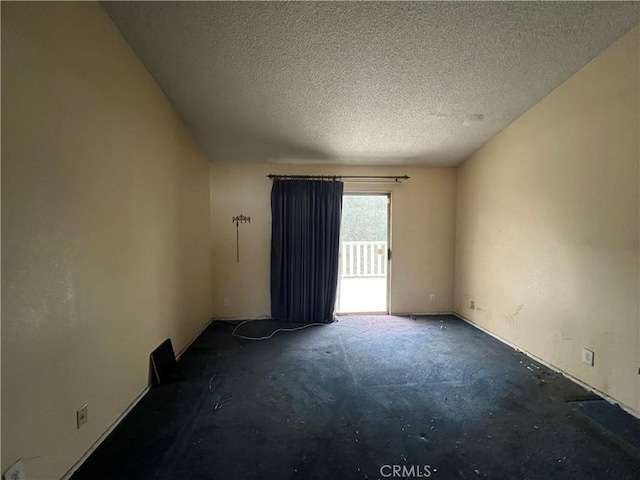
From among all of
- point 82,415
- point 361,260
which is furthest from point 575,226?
point 82,415

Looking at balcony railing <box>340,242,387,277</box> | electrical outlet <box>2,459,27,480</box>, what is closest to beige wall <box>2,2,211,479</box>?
electrical outlet <box>2,459,27,480</box>

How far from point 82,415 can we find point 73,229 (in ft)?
3.10

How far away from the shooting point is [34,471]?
1157 millimetres

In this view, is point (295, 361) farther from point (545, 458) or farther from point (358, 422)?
point (545, 458)

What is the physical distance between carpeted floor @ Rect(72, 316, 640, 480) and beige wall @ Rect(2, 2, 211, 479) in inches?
13.9

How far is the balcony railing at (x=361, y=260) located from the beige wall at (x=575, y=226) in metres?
1.57

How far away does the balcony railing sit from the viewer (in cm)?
448

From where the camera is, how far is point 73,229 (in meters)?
1.38

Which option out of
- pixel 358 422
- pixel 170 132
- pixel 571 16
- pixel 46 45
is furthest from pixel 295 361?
pixel 571 16

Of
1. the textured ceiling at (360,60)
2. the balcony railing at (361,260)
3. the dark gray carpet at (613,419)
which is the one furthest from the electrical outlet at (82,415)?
the balcony railing at (361,260)

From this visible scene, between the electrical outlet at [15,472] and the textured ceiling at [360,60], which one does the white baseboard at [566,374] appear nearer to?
the textured ceiling at [360,60]

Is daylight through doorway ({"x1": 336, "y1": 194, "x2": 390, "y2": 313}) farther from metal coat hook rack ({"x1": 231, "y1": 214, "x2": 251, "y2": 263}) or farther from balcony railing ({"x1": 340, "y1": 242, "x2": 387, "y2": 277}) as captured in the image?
metal coat hook rack ({"x1": 231, "y1": 214, "x2": 251, "y2": 263})

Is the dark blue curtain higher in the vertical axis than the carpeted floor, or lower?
higher

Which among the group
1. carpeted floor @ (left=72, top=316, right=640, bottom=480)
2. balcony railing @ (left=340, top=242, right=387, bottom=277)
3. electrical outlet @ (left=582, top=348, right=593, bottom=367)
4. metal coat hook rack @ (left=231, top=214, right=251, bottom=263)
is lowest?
carpeted floor @ (left=72, top=316, right=640, bottom=480)
